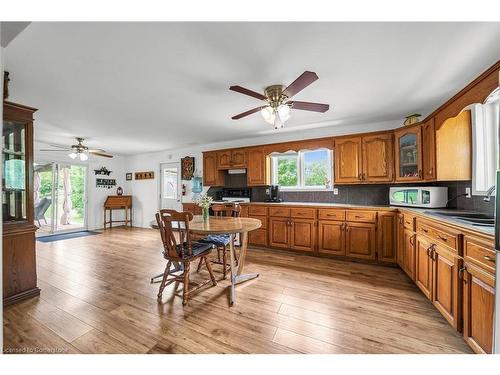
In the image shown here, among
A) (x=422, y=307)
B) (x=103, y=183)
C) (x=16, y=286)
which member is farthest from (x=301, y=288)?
(x=103, y=183)

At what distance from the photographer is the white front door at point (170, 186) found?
5.86 m

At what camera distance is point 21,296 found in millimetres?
2141

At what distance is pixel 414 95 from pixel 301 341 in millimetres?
2910

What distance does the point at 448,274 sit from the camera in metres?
1.67

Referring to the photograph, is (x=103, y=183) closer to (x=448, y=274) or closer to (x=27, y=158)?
(x=27, y=158)

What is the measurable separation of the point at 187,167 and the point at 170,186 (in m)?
0.97

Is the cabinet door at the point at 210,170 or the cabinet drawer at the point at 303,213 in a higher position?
the cabinet door at the point at 210,170

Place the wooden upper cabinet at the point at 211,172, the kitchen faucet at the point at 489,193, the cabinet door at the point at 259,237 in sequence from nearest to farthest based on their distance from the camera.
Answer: the kitchen faucet at the point at 489,193 < the cabinet door at the point at 259,237 < the wooden upper cabinet at the point at 211,172

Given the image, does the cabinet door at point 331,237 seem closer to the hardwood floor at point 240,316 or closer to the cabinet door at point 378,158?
the hardwood floor at point 240,316

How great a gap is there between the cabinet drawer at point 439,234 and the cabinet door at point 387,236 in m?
0.70

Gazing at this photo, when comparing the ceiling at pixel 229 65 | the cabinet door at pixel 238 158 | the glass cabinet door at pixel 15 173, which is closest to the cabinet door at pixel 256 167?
the cabinet door at pixel 238 158

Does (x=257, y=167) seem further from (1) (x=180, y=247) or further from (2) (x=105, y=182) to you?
(2) (x=105, y=182)

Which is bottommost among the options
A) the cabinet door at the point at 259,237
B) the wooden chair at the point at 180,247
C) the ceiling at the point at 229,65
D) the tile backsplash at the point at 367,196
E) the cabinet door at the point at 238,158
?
the cabinet door at the point at 259,237

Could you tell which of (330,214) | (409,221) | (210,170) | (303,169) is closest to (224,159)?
(210,170)
